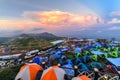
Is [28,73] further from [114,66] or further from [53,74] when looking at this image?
[114,66]

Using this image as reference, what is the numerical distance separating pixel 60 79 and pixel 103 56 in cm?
1032

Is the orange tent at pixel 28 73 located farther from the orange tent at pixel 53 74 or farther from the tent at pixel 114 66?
the tent at pixel 114 66

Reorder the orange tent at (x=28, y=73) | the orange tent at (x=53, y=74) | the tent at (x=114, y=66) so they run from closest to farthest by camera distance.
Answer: the orange tent at (x=53, y=74) → the orange tent at (x=28, y=73) → the tent at (x=114, y=66)

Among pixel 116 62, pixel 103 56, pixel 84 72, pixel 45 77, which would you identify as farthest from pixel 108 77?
pixel 103 56

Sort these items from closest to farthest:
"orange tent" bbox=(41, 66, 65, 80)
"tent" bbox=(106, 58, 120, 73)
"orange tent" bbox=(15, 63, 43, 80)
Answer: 1. "orange tent" bbox=(41, 66, 65, 80)
2. "orange tent" bbox=(15, 63, 43, 80)
3. "tent" bbox=(106, 58, 120, 73)

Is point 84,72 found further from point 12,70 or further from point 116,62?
point 12,70

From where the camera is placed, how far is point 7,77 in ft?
49.2

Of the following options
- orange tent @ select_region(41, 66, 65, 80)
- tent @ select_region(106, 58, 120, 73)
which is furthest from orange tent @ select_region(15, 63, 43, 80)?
tent @ select_region(106, 58, 120, 73)

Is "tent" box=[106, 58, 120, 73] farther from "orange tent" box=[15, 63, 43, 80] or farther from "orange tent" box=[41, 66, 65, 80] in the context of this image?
"orange tent" box=[15, 63, 43, 80]

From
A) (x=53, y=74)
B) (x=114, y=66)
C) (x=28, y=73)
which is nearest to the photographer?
(x=53, y=74)

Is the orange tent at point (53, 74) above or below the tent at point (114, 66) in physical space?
above

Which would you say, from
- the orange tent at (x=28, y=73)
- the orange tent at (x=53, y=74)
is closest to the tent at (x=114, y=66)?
the orange tent at (x=53, y=74)

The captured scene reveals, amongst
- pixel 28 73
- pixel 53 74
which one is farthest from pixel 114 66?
pixel 28 73

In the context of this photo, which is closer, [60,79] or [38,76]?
[60,79]
